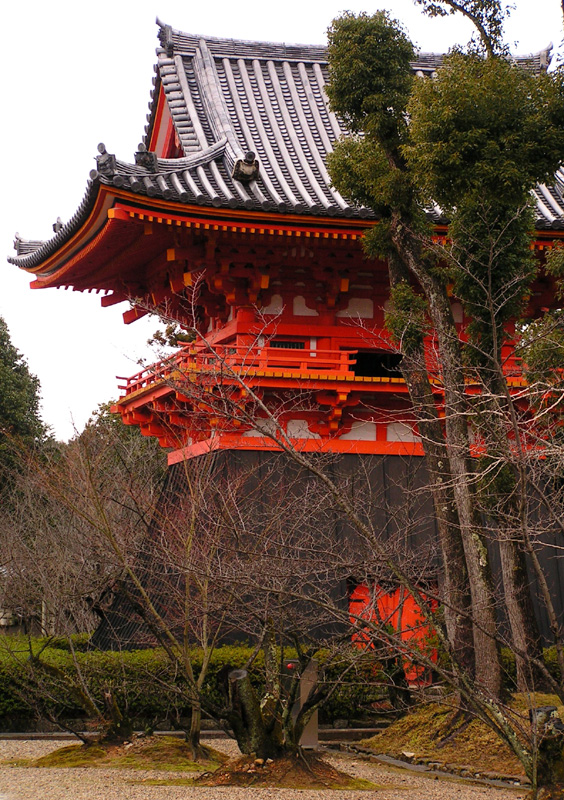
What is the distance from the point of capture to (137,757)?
10.1 metres

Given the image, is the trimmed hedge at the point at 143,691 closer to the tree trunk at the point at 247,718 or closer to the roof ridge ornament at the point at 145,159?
the tree trunk at the point at 247,718

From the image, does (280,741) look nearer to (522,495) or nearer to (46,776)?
(46,776)

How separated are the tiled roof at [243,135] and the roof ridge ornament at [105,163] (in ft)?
0.05

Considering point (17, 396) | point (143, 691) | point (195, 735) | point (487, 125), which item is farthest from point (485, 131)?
point (17, 396)

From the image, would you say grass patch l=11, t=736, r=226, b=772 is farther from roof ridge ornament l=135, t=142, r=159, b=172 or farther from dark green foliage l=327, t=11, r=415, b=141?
roof ridge ornament l=135, t=142, r=159, b=172

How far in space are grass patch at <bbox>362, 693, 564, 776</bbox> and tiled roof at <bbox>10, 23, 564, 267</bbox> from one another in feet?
23.1

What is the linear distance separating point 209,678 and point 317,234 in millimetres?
6716

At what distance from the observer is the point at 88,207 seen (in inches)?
549

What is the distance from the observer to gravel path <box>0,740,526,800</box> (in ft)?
27.0

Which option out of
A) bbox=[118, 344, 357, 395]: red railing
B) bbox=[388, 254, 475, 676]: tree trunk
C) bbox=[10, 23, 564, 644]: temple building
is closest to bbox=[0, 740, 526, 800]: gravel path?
bbox=[388, 254, 475, 676]: tree trunk

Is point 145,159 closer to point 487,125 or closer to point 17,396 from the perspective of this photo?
point 487,125

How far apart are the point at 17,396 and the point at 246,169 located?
695 inches

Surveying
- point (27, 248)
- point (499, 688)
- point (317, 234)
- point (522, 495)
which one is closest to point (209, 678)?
point (499, 688)

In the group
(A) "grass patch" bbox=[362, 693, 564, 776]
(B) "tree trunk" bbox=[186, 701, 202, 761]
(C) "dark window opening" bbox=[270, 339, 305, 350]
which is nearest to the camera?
(B) "tree trunk" bbox=[186, 701, 202, 761]
